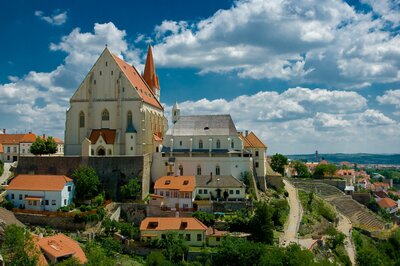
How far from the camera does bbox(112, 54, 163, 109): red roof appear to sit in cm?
7467

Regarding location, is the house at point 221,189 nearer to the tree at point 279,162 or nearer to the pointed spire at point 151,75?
the tree at point 279,162

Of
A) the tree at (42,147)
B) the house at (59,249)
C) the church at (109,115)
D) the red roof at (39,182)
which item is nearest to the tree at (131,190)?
the red roof at (39,182)

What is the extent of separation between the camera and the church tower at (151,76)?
91625 millimetres

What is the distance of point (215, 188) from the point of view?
208ft

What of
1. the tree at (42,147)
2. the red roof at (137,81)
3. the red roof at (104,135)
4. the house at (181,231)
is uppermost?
the red roof at (137,81)

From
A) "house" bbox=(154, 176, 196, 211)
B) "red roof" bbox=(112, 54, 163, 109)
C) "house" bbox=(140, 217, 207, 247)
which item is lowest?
"house" bbox=(140, 217, 207, 247)

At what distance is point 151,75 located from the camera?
92.6 m

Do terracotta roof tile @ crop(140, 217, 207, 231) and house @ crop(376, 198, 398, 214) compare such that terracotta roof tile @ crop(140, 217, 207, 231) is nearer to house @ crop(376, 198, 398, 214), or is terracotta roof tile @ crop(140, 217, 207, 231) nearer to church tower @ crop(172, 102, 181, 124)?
church tower @ crop(172, 102, 181, 124)

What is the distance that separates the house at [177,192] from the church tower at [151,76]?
31.9 metres

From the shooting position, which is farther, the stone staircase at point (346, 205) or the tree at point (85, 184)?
the stone staircase at point (346, 205)

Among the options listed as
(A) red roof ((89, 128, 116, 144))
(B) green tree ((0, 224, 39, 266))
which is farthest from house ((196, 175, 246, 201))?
(B) green tree ((0, 224, 39, 266))

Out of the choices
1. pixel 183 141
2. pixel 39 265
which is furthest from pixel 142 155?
pixel 39 265

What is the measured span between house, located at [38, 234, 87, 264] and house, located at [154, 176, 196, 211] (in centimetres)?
1548

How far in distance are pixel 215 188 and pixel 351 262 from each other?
66.8ft
